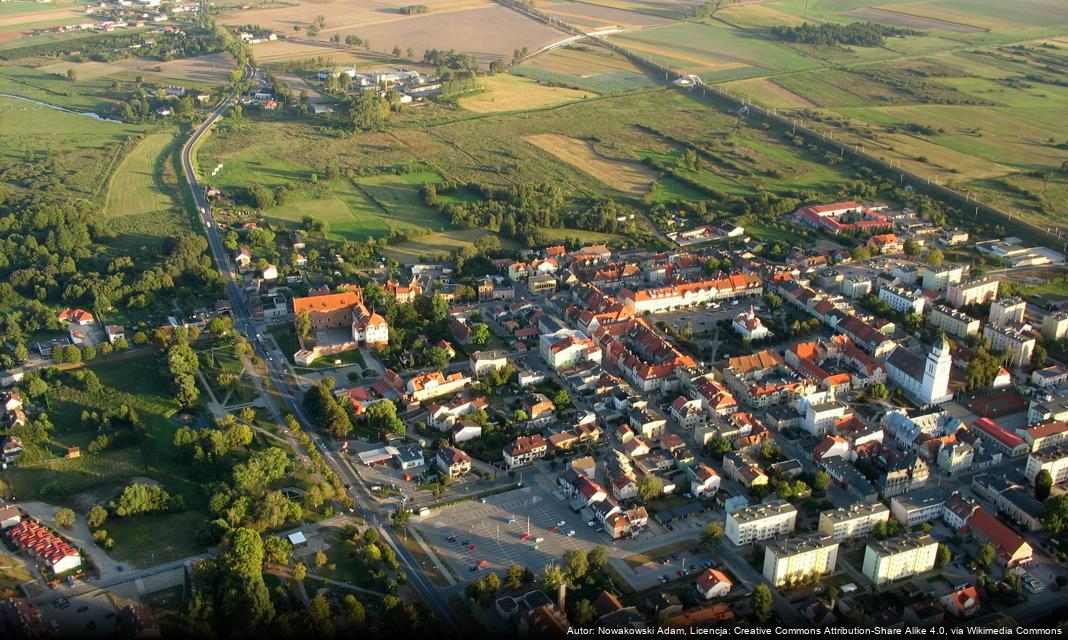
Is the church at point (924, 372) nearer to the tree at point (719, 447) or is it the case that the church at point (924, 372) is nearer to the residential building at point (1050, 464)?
the residential building at point (1050, 464)

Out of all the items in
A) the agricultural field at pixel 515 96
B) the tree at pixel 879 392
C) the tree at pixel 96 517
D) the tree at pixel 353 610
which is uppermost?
the agricultural field at pixel 515 96

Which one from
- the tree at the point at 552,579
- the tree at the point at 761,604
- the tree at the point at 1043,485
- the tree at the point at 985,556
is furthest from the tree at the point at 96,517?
the tree at the point at 1043,485

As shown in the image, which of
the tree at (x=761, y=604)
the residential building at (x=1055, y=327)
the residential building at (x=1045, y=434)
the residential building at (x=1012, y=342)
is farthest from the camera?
the residential building at (x=1055, y=327)

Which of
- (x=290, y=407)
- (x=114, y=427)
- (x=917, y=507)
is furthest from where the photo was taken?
(x=290, y=407)

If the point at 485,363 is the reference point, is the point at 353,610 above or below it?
below

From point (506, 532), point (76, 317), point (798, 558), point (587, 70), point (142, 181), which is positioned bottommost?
point (506, 532)

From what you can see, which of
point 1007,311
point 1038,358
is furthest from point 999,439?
point 1007,311

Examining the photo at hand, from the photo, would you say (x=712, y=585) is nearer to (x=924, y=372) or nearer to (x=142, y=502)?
(x=924, y=372)
